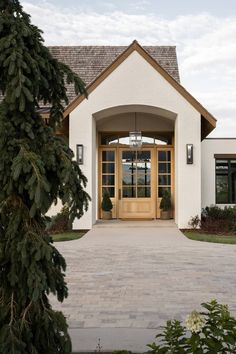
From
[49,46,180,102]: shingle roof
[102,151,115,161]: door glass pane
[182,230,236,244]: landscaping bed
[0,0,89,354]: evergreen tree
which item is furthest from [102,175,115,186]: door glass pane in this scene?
[0,0,89,354]: evergreen tree

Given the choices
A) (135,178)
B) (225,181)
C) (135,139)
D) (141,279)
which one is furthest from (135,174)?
(141,279)

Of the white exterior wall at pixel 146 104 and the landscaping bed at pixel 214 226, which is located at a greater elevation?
the white exterior wall at pixel 146 104

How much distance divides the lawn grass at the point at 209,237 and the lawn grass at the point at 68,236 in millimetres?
3360

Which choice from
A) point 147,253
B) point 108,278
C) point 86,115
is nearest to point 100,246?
point 147,253

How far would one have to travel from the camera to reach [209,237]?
13.7 meters

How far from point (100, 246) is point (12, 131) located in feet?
30.0

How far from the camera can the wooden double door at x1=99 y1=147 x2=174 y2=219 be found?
18469 mm

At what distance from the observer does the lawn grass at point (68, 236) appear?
531 inches

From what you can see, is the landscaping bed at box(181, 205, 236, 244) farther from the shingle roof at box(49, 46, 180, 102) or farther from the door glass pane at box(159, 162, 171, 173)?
the shingle roof at box(49, 46, 180, 102)

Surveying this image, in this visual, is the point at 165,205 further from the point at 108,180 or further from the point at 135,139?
the point at 135,139

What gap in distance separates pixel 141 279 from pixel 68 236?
612 cm

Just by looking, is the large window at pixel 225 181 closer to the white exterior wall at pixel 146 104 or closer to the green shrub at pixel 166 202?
the green shrub at pixel 166 202

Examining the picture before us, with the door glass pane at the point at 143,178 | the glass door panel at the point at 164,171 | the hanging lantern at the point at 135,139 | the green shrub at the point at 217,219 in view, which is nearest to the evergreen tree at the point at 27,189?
the green shrub at the point at 217,219

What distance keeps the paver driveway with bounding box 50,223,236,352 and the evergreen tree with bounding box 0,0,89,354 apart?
226 cm
